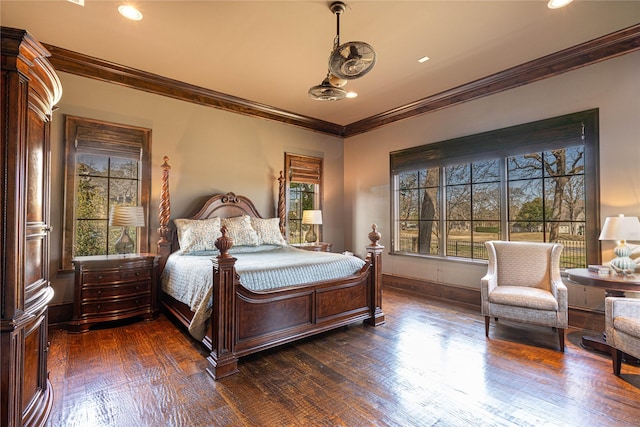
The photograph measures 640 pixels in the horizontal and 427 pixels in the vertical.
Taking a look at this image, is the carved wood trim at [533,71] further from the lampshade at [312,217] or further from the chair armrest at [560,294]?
the chair armrest at [560,294]

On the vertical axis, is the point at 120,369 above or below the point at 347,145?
below

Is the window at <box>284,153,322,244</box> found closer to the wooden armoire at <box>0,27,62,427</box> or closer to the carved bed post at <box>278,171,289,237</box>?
the carved bed post at <box>278,171,289,237</box>

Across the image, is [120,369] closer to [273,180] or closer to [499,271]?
[273,180]

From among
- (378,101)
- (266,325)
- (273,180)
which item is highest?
(378,101)

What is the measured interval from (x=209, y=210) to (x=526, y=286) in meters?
4.10

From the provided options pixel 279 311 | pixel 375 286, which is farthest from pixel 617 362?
pixel 279 311

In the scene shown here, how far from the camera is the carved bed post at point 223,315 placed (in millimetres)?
2334

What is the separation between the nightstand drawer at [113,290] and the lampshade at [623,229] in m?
4.83

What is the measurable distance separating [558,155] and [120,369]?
16.4ft

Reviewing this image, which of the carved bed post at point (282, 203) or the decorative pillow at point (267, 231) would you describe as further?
the carved bed post at point (282, 203)

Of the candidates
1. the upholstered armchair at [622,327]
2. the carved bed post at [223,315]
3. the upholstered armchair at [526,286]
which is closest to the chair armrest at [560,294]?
the upholstered armchair at [526,286]

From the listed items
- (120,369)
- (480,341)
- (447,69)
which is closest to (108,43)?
(120,369)

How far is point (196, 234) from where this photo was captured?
380 cm

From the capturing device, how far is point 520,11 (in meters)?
2.70
